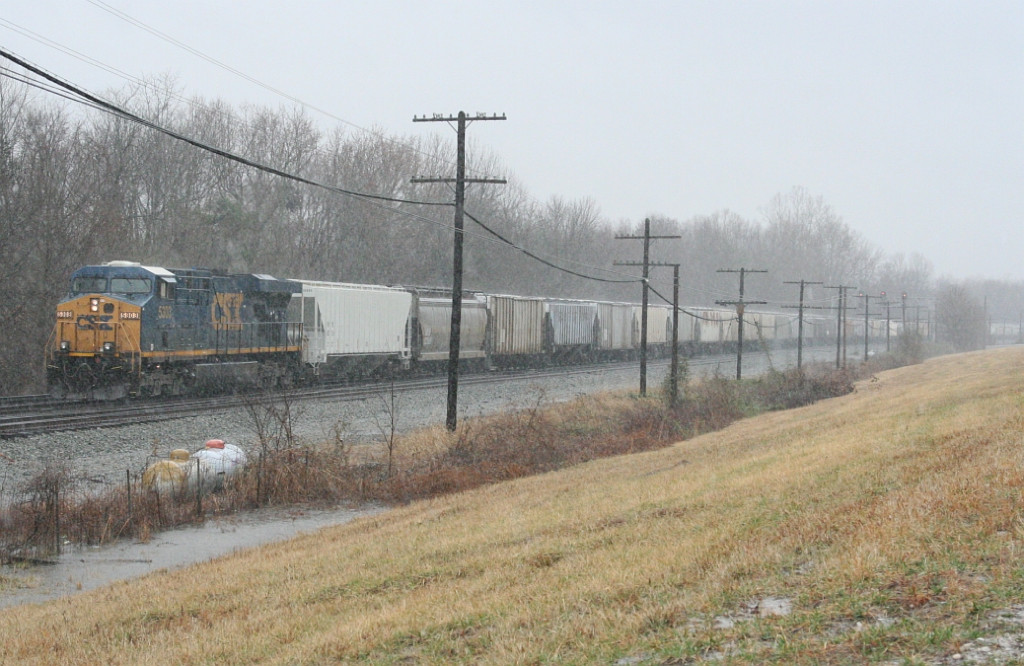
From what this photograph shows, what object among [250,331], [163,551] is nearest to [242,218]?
[250,331]

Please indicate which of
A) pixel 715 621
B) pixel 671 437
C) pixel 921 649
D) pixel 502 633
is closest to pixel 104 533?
pixel 502 633

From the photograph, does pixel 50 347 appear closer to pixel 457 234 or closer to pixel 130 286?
pixel 130 286

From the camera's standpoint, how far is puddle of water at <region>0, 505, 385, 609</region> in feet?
36.1

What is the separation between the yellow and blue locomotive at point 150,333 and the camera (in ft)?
75.3

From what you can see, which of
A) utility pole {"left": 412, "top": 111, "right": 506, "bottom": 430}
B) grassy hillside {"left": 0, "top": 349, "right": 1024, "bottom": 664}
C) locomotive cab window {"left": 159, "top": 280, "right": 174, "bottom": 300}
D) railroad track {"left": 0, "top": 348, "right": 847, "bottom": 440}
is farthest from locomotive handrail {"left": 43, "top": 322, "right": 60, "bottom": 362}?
grassy hillside {"left": 0, "top": 349, "right": 1024, "bottom": 664}

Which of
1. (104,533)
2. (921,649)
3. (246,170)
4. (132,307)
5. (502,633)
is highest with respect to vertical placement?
(246,170)

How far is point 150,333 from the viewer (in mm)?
23344

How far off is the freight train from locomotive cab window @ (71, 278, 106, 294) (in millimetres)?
30

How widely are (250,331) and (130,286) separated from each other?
4.19 m

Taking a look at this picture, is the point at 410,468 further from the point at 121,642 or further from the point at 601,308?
the point at 601,308

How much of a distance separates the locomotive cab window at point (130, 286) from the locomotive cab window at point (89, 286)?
28 cm

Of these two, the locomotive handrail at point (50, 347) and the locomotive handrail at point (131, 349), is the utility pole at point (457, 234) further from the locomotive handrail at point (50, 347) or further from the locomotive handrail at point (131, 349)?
the locomotive handrail at point (50, 347)

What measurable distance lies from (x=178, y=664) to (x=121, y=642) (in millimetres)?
1228

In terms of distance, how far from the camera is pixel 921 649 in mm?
5098
